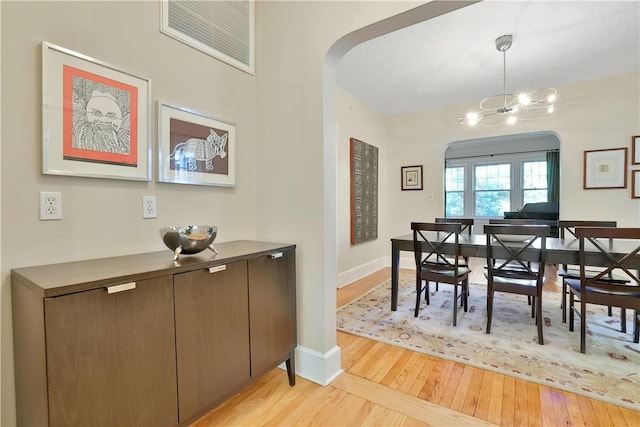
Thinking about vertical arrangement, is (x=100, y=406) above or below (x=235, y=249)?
below

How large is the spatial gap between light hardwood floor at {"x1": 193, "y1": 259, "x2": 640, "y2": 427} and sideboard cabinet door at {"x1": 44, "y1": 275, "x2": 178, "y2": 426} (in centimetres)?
53

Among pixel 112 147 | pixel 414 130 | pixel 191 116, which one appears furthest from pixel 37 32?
pixel 414 130

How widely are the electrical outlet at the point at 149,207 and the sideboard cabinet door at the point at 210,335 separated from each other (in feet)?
1.69

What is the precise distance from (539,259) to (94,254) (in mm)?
2948

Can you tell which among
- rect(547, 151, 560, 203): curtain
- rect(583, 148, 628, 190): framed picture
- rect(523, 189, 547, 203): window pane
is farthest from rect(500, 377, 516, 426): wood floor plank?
rect(523, 189, 547, 203): window pane

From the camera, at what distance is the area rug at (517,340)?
1805 mm

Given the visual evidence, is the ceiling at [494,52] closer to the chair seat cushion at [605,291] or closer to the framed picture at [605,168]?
the framed picture at [605,168]

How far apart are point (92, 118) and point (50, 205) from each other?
42 centimetres

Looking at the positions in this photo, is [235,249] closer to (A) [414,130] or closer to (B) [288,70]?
(B) [288,70]

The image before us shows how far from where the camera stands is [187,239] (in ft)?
4.45

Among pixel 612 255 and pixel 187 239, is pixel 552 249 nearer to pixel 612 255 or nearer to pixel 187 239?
pixel 612 255

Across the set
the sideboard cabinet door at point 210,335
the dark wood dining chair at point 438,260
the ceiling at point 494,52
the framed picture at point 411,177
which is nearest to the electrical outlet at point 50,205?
the sideboard cabinet door at point 210,335

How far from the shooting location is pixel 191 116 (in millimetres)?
1709

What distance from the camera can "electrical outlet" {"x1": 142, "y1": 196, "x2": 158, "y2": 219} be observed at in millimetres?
1519
